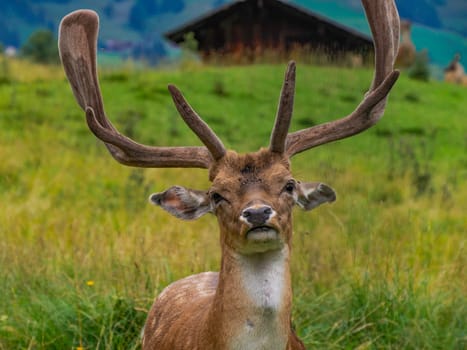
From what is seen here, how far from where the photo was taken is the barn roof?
2300 cm

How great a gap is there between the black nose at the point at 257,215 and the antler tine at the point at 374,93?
59cm

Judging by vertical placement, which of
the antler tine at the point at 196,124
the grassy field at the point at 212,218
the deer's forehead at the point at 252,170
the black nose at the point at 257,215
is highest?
the antler tine at the point at 196,124

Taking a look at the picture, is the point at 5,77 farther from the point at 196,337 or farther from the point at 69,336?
the point at 196,337

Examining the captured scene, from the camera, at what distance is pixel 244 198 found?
3443mm

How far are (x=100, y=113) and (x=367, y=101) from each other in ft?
4.30

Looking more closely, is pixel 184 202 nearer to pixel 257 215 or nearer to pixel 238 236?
pixel 238 236

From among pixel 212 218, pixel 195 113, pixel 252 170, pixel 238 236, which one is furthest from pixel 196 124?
pixel 212 218

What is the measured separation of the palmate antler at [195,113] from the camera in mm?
3654

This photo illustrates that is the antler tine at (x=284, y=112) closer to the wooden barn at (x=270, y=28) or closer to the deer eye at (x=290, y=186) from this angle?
the deer eye at (x=290, y=186)

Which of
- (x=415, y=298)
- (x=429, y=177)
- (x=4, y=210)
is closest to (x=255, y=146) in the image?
(x=429, y=177)

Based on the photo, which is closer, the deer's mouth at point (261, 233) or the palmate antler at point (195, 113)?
the deer's mouth at point (261, 233)

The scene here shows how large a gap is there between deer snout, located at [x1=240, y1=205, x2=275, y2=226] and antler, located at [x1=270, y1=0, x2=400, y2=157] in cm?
45

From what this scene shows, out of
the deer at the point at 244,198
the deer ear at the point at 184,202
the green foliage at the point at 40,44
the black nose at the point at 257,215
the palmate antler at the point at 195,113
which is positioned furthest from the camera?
the green foliage at the point at 40,44

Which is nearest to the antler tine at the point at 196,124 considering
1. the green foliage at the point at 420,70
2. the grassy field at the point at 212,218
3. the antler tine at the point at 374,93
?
the antler tine at the point at 374,93
